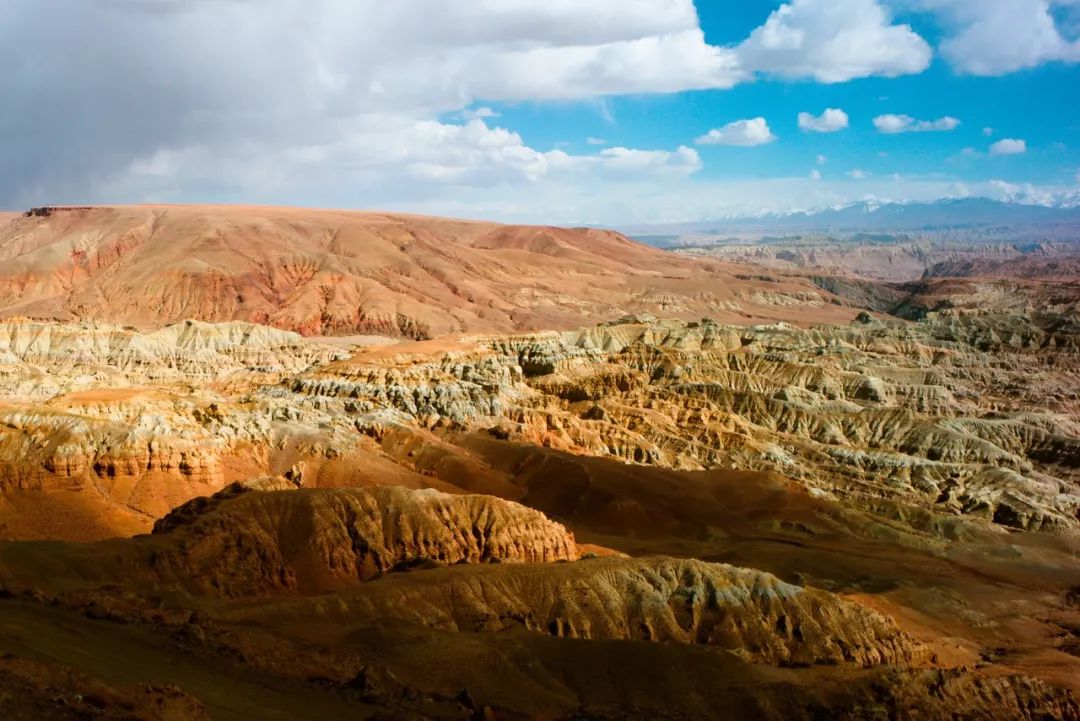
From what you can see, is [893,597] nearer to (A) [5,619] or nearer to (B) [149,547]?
(B) [149,547]

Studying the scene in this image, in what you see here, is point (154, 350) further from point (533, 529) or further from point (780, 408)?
point (533, 529)

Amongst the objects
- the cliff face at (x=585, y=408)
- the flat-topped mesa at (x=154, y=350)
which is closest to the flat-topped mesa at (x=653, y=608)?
the cliff face at (x=585, y=408)

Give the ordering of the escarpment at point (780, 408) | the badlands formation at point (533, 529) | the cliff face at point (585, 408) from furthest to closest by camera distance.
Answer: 1. the escarpment at point (780, 408)
2. the cliff face at point (585, 408)
3. the badlands formation at point (533, 529)

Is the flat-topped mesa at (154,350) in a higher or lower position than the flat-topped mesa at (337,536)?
higher

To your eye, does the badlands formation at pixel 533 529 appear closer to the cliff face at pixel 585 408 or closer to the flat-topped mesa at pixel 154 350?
the cliff face at pixel 585 408

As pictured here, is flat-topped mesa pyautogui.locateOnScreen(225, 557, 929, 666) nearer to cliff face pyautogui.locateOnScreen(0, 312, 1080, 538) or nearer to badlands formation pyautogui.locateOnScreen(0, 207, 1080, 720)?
badlands formation pyautogui.locateOnScreen(0, 207, 1080, 720)

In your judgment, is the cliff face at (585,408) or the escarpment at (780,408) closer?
the cliff face at (585,408)

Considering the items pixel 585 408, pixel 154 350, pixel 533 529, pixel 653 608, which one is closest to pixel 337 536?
pixel 533 529

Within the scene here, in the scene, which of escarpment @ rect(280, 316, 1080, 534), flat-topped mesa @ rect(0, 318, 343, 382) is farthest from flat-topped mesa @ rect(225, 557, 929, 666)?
flat-topped mesa @ rect(0, 318, 343, 382)

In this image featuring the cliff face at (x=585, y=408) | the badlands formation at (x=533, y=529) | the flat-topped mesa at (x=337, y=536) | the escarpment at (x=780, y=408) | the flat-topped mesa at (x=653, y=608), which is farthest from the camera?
the escarpment at (x=780, y=408)
